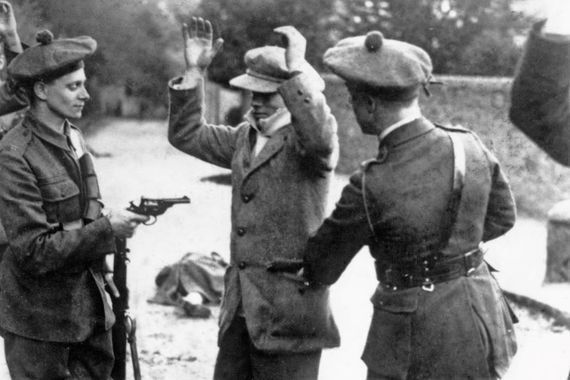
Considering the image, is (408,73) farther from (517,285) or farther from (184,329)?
(517,285)

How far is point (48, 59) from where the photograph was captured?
3.61m

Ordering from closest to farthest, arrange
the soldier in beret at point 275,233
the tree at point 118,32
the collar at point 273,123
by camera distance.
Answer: the soldier in beret at point 275,233
the collar at point 273,123
the tree at point 118,32

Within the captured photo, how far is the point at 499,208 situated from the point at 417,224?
48 centimetres

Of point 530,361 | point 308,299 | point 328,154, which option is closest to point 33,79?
point 328,154

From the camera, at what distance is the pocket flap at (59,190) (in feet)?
11.7

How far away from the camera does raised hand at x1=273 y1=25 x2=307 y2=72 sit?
3490 mm

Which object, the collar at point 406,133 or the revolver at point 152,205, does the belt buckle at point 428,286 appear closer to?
the collar at point 406,133

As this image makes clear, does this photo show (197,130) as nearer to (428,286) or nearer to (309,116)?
(309,116)

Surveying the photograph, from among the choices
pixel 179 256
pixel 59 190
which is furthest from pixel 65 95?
pixel 179 256

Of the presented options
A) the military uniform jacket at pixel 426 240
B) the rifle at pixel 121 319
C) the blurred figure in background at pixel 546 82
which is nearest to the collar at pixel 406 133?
the military uniform jacket at pixel 426 240

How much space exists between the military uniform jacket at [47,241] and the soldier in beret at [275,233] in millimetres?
627

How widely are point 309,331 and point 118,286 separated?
1032mm

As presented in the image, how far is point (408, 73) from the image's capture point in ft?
9.76

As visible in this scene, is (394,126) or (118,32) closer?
(394,126)
